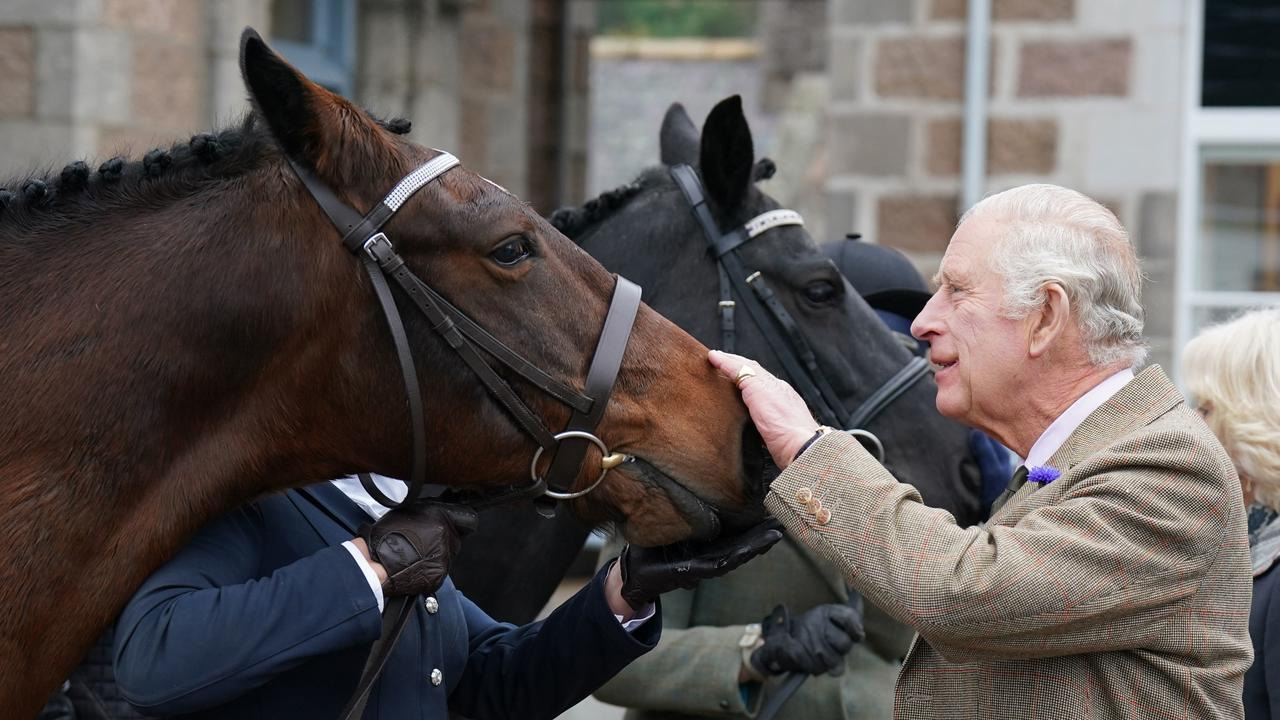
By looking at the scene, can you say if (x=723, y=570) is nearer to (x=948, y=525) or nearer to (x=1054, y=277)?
(x=948, y=525)

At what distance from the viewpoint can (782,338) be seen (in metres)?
2.95

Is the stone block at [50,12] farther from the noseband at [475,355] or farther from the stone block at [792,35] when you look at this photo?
the stone block at [792,35]

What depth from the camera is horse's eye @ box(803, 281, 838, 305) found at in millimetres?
2955

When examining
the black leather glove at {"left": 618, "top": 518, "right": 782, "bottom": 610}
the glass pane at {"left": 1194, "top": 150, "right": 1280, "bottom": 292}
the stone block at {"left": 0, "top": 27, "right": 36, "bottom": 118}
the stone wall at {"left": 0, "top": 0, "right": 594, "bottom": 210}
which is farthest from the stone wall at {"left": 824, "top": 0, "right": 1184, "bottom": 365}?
the black leather glove at {"left": 618, "top": 518, "right": 782, "bottom": 610}

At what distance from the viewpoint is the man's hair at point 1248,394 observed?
2.73m

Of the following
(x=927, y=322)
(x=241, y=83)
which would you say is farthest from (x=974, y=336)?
(x=241, y=83)

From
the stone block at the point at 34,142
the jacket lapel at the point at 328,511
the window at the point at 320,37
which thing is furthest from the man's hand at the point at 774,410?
the window at the point at 320,37

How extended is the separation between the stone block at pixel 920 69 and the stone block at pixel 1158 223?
32.5 inches

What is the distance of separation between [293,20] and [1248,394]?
16.8 feet

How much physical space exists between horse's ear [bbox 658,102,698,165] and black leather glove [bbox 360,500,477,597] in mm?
1408

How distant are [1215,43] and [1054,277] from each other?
403cm

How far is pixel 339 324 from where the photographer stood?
1940 mm

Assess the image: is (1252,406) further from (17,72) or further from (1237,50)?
(17,72)

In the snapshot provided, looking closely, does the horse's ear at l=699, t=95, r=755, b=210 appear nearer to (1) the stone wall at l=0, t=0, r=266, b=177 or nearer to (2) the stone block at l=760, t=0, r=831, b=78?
(1) the stone wall at l=0, t=0, r=266, b=177
